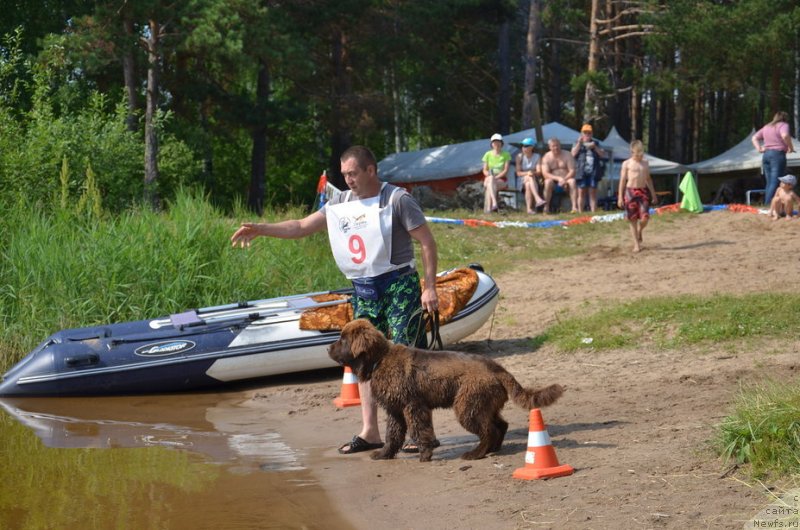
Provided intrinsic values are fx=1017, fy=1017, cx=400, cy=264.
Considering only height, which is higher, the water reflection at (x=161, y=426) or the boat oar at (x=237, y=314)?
the boat oar at (x=237, y=314)

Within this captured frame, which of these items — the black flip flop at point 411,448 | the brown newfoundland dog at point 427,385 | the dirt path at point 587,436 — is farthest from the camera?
the black flip flop at point 411,448

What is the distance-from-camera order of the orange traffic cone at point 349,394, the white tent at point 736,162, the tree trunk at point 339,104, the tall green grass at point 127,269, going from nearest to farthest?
the orange traffic cone at point 349,394 < the tall green grass at point 127,269 < the white tent at point 736,162 < the tree trunk at point 339,104

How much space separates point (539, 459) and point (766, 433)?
51.6 inches

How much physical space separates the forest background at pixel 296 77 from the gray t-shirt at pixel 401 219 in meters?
8.05

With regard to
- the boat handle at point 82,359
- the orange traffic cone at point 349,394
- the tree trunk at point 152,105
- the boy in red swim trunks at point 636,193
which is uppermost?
the tree trunk at point 152,105

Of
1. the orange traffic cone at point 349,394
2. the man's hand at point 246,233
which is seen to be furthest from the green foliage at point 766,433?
the orange traffic cone at point 349,394

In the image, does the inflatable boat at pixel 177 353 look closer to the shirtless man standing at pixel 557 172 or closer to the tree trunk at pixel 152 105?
the shirtless man standing at pixel 557 172

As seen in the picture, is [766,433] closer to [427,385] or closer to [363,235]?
[427,385]

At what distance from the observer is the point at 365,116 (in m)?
36.3

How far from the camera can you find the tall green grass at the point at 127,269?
39.4 feet

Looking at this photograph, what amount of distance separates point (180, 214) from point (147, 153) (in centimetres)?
1235

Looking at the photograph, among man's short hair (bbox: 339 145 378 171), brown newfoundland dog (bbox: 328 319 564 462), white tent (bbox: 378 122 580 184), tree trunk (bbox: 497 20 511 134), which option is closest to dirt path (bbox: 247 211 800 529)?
brown newfoundland dog (bbox: 328 319 564 462)

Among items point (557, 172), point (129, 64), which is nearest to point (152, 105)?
point (129, 64)

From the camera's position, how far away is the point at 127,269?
12227mm
